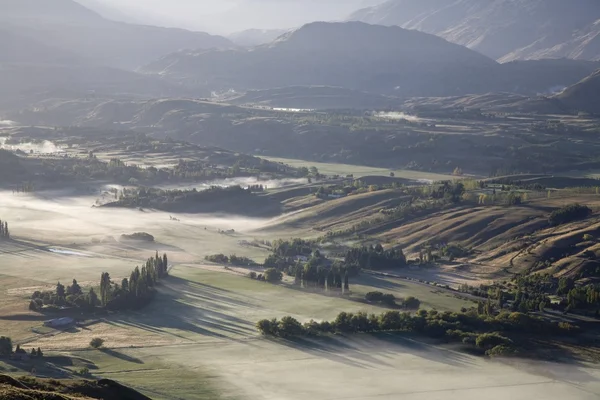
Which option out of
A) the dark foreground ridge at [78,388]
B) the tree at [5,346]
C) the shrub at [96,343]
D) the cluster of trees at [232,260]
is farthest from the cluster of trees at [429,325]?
the cluster of trees at [232,260]

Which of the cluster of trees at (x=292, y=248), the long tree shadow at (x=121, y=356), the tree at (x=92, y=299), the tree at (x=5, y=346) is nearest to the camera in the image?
the tree at (x=5, y=346)

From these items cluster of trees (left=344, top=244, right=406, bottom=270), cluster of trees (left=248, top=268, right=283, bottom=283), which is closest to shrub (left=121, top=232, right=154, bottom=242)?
cluster of trees (left=248, top=268, right=283, bottom=283)

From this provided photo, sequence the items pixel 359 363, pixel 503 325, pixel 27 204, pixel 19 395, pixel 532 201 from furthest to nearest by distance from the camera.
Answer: pixel 27 204 < pixel 532 201 < pixel 503 325 < pixel 359 363 < pixel 19 395

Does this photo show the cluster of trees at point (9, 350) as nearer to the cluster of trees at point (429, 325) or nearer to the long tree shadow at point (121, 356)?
the long tree shadow at point (121, 356)

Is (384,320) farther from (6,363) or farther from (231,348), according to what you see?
(6,363)

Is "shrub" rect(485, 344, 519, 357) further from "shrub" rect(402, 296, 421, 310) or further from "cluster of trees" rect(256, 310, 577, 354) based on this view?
"shrub" rect(402, 296, 421, 310)

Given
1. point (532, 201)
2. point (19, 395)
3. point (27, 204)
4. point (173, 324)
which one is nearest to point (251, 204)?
point (27, 204)
